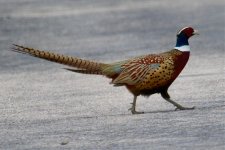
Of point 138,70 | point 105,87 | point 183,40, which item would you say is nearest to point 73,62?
point 138,70

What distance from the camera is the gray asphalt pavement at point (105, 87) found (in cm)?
1101

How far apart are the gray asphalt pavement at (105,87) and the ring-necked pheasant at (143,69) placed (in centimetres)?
27

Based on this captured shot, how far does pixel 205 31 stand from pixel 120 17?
18.2 feet

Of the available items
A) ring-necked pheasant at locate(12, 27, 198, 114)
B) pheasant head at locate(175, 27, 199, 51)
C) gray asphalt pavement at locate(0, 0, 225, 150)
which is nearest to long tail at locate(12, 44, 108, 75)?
ring-necked pheasant at locate(12, 27, 198, 114)

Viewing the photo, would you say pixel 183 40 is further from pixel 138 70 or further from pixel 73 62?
pixel 73 62

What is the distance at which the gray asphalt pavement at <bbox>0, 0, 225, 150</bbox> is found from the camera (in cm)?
1101

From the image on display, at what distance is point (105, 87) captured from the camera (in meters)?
16.1

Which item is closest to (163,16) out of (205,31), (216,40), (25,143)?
(205,31)

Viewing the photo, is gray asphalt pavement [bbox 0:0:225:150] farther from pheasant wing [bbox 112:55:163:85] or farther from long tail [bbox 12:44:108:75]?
long tail [bbox 12:44:108:75]

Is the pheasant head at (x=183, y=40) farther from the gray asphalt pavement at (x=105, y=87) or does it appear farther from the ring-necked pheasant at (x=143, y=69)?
the gray asphalt pavement at (x=105, y=87)

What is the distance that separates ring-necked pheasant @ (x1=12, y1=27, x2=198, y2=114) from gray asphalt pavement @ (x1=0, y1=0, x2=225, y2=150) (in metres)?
0.27

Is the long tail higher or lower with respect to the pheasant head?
lower

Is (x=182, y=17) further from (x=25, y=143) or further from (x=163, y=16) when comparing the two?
(x=25, y=143)

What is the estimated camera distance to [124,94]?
15.2 m
